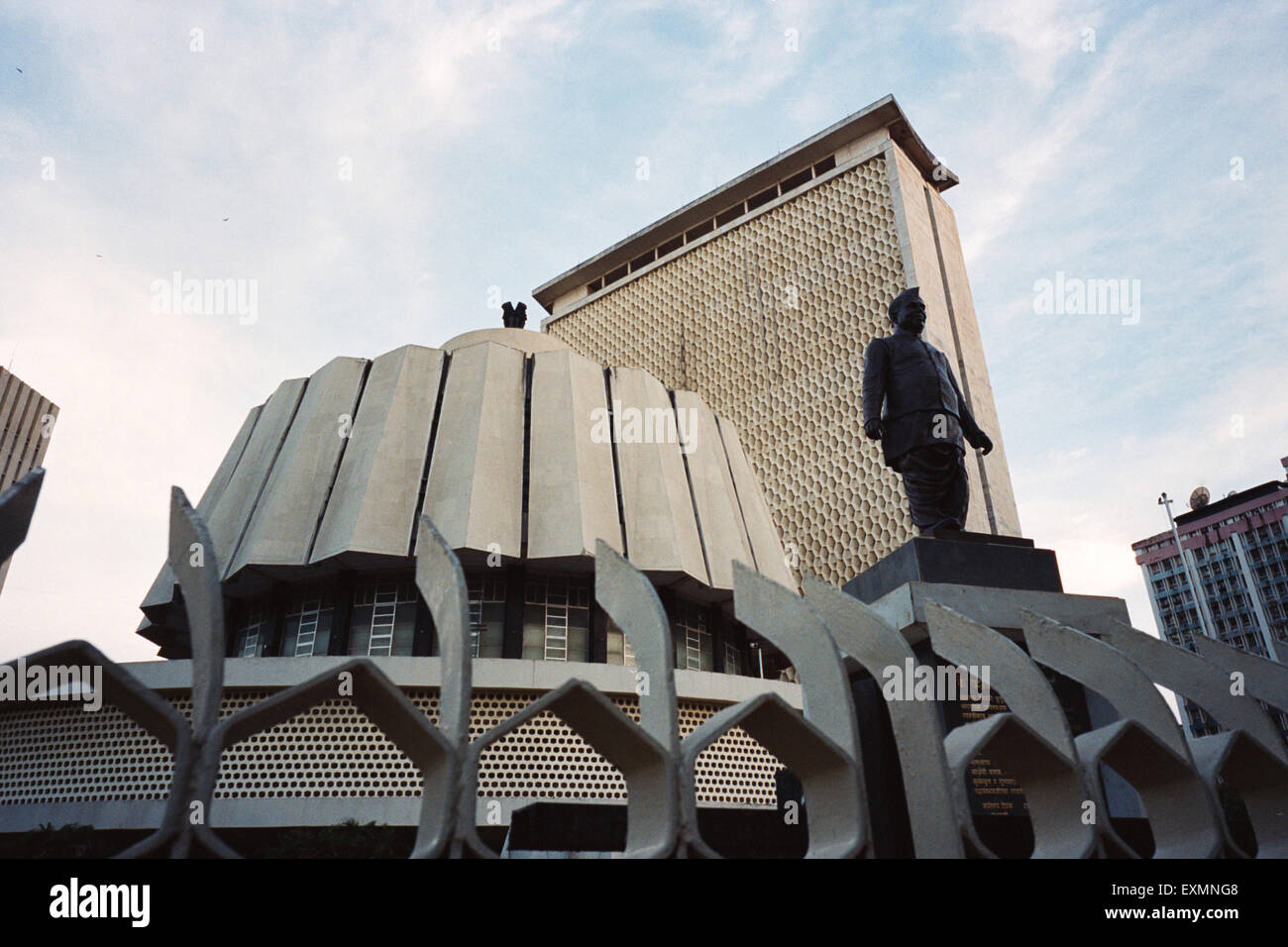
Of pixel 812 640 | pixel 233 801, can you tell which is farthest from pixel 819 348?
pixel 812 640

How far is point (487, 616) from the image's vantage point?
59.0 feet

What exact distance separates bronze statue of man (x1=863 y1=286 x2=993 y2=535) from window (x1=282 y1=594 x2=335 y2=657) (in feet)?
46.4

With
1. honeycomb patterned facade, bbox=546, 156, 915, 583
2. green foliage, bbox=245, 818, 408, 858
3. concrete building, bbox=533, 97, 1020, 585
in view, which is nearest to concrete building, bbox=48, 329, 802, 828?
honeycomb patterned facade, bbox=546, 156, 915, 583

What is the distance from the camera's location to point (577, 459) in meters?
19.0

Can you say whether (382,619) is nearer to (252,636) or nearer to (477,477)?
(477,477)

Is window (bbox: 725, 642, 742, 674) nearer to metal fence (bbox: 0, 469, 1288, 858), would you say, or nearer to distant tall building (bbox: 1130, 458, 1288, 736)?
metal fence (bbox: 0, 469, 1288, 858)

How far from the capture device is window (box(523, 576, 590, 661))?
18.0 m

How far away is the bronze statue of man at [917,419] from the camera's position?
23.0 ft

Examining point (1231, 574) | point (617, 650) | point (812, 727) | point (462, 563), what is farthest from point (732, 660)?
point (1231, 574)

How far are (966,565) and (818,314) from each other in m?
21.1

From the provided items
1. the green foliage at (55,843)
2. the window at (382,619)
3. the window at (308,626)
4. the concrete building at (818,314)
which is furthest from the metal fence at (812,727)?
the concrete building at (818,314)

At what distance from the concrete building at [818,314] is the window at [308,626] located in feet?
42.8
